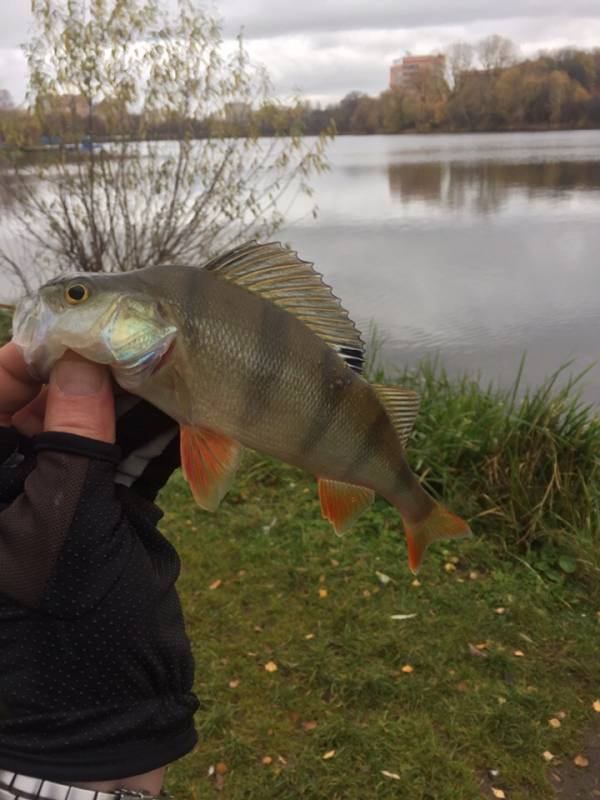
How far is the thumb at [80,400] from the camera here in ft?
5.00

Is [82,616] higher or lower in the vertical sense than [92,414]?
lower

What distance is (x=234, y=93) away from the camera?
788cm

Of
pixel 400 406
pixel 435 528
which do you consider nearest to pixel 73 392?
pixel 400 406

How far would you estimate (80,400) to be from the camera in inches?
61.2

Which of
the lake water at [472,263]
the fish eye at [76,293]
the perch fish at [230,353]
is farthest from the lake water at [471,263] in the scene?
the fish eye at [76,293]

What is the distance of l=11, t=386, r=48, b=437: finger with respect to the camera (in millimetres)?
1810

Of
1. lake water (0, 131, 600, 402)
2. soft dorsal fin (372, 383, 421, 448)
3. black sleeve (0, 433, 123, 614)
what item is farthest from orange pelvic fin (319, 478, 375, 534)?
lake water (0, 131, 600, 402)

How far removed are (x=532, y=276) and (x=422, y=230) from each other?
4246mm

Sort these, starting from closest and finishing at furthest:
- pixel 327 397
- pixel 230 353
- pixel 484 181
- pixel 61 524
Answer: pixel 61 524
pixel 230 353
pixel 327 397
pixel 484 181

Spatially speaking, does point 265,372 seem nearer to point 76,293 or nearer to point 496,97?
point 76,293

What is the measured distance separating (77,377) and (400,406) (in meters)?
0.89

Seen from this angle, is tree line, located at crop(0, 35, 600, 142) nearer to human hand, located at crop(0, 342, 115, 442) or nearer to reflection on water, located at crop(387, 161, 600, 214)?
reflection on water, located at crop(387, 161, 600, 214)

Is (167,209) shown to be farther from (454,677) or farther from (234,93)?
(454,677)

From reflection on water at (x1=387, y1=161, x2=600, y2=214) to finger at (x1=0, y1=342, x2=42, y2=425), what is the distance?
55.7ft
